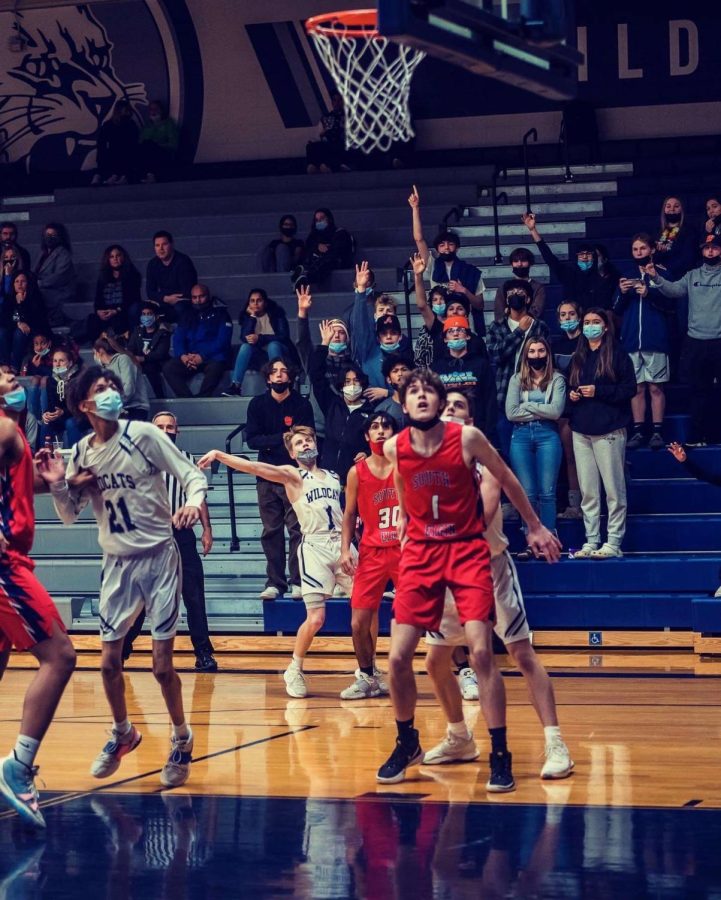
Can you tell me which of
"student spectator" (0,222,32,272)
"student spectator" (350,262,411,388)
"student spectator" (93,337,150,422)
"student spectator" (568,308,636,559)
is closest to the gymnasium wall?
"student spectator" (0,222,32,272)

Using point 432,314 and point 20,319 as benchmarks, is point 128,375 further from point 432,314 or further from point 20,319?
point 432,314

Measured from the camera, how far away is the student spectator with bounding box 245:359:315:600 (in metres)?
12.8

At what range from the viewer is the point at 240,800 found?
727 centimetres

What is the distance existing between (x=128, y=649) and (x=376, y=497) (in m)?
2.96

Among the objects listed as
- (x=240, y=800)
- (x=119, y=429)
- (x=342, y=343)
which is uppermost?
(x=342, y=343)

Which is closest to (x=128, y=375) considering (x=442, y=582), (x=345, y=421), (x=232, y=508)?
(x=232, y=508)

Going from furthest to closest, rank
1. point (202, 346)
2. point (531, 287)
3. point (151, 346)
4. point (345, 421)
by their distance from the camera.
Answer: point (151, 346) → point (202, 346) → point (531, 287) → point (345, 421)

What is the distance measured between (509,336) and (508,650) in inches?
215

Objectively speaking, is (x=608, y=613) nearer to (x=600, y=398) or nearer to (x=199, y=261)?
(x=600, y=398)

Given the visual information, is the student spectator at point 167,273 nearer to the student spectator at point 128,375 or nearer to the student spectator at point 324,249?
the student spectator at point 324,249

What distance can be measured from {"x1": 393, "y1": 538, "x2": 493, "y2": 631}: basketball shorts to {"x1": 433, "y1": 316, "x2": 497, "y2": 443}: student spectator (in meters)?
5.05

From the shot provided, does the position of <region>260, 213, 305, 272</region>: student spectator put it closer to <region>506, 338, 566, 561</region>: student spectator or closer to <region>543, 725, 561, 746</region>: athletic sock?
<region>506, 338, 566, 561</region>: student spectator

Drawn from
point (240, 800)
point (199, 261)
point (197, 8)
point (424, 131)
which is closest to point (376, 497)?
Result: point (240, 800)

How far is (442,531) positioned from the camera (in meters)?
7.37
